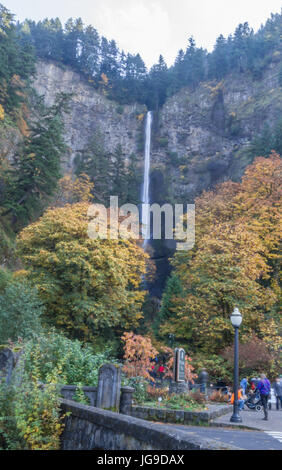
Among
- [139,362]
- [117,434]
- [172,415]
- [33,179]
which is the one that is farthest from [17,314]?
[33,179]

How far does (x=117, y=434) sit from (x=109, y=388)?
4763mm

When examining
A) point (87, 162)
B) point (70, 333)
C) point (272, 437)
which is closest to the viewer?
point (272, 437)

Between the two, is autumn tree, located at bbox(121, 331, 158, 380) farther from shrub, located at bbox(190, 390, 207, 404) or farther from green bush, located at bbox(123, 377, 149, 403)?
shrub, located at bbox(190, 390, 207, 404)

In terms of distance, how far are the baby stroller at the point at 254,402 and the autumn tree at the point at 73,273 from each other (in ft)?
30.6

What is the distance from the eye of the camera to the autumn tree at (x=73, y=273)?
914 inches

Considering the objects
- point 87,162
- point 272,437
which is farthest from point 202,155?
point 272,437

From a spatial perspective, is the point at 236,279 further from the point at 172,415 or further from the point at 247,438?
the point at 247,438

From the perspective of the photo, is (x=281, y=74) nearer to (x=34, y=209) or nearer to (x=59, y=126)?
(x=59, y=126)

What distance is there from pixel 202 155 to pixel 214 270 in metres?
38.7

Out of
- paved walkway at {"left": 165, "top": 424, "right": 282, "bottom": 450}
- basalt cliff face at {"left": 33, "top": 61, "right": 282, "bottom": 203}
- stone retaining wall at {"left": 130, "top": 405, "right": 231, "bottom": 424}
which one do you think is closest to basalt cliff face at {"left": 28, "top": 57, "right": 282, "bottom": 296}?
basalt cliff face at {"left": 33, "top": 61, "right": 282, "bottom": 203}

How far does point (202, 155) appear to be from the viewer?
60906mm

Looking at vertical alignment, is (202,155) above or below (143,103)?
below

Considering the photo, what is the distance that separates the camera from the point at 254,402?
57.6ft

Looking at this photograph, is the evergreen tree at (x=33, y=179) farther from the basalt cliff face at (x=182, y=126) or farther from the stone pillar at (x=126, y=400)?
the stone pillar at (x=126, y=400)
